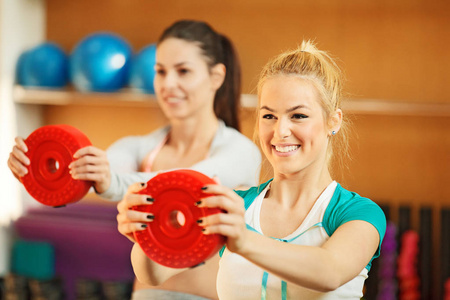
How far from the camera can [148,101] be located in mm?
3094

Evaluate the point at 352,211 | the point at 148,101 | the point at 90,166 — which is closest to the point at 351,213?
the point at 352,211

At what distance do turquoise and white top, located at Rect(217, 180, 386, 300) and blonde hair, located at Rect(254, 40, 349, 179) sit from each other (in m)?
0.13

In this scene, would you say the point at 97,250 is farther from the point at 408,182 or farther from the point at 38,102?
the point at 408,182

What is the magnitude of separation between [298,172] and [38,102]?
2613mm

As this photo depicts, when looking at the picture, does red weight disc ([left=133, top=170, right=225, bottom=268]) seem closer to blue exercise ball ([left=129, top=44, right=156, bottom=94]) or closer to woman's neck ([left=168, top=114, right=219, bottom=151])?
woman's neck ([left=168, top=114, right=219, bottom=151])

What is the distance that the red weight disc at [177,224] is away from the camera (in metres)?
0.88

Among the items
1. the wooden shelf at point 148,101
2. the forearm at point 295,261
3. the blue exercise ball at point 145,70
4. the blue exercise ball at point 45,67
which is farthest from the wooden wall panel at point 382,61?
the forearm at point 295,261

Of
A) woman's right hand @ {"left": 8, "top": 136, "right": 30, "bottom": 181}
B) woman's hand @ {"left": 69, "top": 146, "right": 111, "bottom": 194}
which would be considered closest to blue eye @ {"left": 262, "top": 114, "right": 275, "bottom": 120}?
woman's hand @ {"left": 69, "top": 146, "right": 111, "bottom": 194}

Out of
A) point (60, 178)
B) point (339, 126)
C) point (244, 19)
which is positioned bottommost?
point (60, 178)

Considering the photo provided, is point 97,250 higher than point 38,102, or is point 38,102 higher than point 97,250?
point 38,102

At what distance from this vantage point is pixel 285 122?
3.39ft

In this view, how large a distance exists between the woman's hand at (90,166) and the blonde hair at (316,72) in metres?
0.38

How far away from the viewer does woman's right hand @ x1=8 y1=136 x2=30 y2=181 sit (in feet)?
4.17

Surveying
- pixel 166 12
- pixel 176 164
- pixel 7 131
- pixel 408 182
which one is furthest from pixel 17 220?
pixel 408 182
